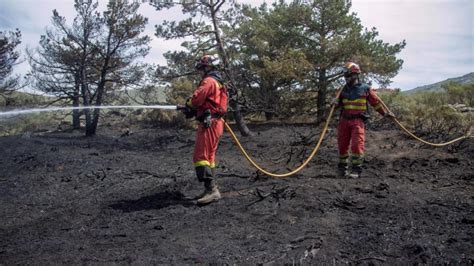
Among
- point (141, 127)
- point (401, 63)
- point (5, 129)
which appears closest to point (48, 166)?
point (141, 127)

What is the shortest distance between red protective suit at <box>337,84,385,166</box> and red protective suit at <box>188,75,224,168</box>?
252cm

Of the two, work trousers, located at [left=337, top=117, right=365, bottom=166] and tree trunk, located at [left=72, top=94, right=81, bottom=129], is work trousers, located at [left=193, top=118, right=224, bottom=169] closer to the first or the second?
work trousers, located at [left=337, top=117, right=365, bottom=166]

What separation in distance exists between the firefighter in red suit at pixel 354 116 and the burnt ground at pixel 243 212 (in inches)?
11.7

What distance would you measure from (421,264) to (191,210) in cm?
287

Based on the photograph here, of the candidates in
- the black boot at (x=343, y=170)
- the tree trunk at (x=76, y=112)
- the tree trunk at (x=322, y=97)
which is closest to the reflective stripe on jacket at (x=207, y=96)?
the black boot at (x=343, y=170)

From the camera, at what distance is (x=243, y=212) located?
5.06 meters

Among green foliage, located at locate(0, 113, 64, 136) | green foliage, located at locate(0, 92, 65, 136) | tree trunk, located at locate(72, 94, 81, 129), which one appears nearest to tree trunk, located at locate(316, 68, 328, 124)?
tree trunk, located at locate(72, 94, 81, 129)

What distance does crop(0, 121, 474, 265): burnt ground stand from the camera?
3838mm

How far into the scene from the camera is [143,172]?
7805 millimetres

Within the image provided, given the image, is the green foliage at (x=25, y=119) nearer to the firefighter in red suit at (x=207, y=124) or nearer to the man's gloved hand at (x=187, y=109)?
the man's gloved hand at (x=187, y=109)

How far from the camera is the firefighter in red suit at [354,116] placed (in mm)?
6812

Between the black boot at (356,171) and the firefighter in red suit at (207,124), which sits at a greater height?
the firefighter in red suit at (207,124)

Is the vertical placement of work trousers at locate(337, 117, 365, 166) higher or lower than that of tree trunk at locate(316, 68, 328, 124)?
lower

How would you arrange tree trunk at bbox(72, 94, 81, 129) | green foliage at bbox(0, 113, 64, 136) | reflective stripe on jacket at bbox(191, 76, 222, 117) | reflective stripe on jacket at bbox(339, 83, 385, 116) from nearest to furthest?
reflective stripe on jacket at bbox(191, 76, 222, 117)
reflective stripe on jacket at bbox(339, 83, 385, 116)
tree trunk at bbox(72, 94, 81, 129)
green foliage at bbox(0, 113, 64, 136)
